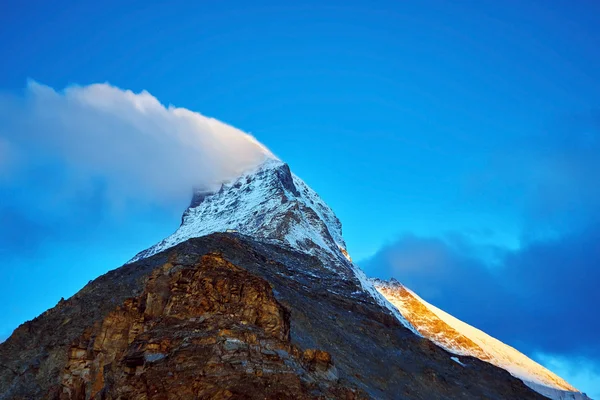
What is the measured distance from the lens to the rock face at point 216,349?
79.2ft

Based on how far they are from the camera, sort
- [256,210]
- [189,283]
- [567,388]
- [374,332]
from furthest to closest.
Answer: [567,388] < [256,210] < [374,332] < [189,283]

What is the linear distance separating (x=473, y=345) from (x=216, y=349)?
122782mm

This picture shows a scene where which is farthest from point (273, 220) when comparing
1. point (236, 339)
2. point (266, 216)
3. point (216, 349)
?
point (216, 349)

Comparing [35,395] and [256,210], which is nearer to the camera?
[35,395]

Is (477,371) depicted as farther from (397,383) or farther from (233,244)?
(233,244)

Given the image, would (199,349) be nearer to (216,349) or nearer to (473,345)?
(216,349)

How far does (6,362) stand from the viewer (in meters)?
52.7

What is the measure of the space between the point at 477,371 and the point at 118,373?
50137 mm

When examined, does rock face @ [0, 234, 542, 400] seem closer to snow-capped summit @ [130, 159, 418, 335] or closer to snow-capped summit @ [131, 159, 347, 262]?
snow-capped summit @ [130, 159, 418, 335]

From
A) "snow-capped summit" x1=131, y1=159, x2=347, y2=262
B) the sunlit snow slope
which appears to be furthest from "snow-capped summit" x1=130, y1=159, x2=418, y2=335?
the sunlit snow slope

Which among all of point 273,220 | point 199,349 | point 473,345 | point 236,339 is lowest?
point 199,349

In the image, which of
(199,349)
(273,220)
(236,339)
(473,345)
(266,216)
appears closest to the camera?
(199,349)

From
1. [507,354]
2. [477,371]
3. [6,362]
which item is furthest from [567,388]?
[6,362]

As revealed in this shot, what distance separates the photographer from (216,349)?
25.3 meters
